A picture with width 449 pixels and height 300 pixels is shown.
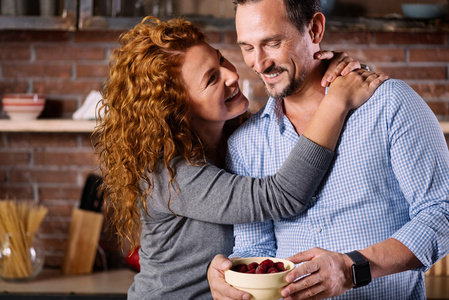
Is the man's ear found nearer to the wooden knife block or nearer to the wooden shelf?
the wooden shelf

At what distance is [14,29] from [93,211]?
3.20ft

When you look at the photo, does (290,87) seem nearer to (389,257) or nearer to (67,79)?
(389,257)

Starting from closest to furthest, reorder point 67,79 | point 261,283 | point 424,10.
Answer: point 261,283, point 424,10, point 67,79

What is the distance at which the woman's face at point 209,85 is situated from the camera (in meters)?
1.62

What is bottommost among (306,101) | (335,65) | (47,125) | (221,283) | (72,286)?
(72,286)

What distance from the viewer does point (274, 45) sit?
149 centimetres

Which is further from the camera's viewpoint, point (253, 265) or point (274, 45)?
point (274, 45)

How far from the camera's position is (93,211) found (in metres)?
2.70

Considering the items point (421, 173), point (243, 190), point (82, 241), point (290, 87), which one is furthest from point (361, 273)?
point (82, 241)

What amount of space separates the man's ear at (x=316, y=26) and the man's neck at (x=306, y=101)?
8 cm

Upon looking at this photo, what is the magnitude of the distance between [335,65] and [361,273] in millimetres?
603

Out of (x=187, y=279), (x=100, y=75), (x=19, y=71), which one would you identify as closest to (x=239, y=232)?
(x=187, y=279)

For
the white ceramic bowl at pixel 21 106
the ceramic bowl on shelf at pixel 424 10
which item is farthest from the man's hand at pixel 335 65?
the white ceramic bowl at pixel 21 106

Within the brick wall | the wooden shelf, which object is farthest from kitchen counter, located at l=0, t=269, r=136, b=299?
the wooden shelf
